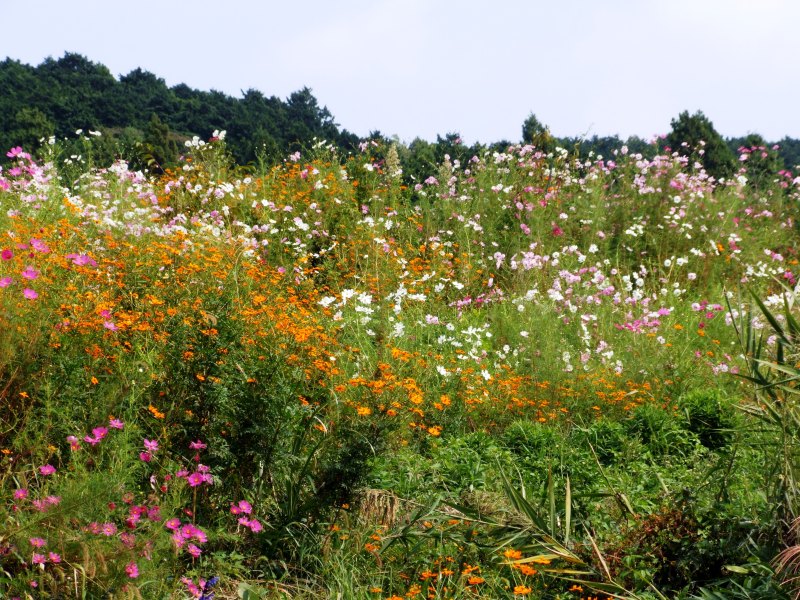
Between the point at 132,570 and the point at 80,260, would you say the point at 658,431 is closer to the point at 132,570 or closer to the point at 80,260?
the point at 132,570

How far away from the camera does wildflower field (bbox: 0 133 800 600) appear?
298 cm

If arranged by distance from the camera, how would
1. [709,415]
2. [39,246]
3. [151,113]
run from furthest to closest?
[151,113] → [709,415] → [39,246]

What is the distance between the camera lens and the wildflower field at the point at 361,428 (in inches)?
117

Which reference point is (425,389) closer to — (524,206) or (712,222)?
(524,206)

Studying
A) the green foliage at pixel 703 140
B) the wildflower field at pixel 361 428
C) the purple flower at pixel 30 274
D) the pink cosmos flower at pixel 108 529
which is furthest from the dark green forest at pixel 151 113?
the pink cosmos flower at pixel 108 529

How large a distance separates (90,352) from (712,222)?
26.8 ft

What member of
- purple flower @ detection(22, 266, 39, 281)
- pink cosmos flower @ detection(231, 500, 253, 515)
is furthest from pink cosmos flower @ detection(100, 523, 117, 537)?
purple flower @ detection(22, 266, 39, 281)

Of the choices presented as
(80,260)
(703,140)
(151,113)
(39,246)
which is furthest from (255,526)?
(151,113)

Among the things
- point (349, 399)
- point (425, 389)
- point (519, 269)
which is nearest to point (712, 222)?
point (519, 269)

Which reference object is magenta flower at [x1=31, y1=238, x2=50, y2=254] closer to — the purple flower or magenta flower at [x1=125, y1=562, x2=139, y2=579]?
the purple flower

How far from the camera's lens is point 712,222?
32.9 feet

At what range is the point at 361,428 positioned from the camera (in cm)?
362

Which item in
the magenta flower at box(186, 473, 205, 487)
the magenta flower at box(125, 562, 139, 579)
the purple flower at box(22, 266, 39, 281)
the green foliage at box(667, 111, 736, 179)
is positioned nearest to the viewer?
the magenta flower at box(125, 562, 139, 579)

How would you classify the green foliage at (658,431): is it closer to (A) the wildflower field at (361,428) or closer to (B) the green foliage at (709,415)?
(A) the wildflower field at (361,428)
